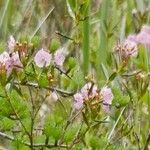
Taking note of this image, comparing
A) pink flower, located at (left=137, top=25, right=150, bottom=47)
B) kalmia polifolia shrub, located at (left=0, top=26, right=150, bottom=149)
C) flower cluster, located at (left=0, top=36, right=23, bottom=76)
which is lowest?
kalmia polifolia shrub, located at (left=0, top=26, right=150, bottom=149)

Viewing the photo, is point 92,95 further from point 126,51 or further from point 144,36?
point 144,36

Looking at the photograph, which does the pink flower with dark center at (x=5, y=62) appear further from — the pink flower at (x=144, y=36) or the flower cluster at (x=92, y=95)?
the pink flower at (x=144, y=36)

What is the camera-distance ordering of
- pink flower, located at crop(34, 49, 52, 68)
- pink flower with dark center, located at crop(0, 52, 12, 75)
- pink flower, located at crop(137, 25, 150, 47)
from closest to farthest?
pink flower with dark center, located at crop(0, 52, 12, 75) → pink flower, located at crop(34, 49, 52, 68) → pink flower, located at crop(137, 25, 150, 47)

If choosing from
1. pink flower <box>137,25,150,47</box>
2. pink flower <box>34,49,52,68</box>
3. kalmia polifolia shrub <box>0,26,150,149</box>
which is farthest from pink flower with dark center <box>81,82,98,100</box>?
pink flower <box>137,25,150,47</box>

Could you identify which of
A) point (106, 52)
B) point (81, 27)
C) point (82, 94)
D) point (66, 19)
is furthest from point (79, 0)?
point (66, 19)

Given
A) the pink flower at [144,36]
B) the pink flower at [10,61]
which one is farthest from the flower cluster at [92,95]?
the pink flower at [144,36]

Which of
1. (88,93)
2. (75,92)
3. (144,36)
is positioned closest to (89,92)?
(88,93)

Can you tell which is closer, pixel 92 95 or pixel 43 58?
pixel 92 95

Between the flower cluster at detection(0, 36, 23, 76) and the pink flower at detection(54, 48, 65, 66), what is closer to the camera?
the flower cluster at detection(0, 36, 23, 76)

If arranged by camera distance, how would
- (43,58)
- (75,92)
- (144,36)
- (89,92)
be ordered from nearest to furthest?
1. (89,92)
2. (43,58)
3. (75,92)
4. (144,36)

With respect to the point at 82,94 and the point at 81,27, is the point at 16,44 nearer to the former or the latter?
the point at 82,94

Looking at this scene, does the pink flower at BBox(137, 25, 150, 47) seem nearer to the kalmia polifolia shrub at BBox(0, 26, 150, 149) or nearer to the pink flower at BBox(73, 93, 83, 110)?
the kalmia polifolia shrub at BBox(0, 26, 150, 149)
